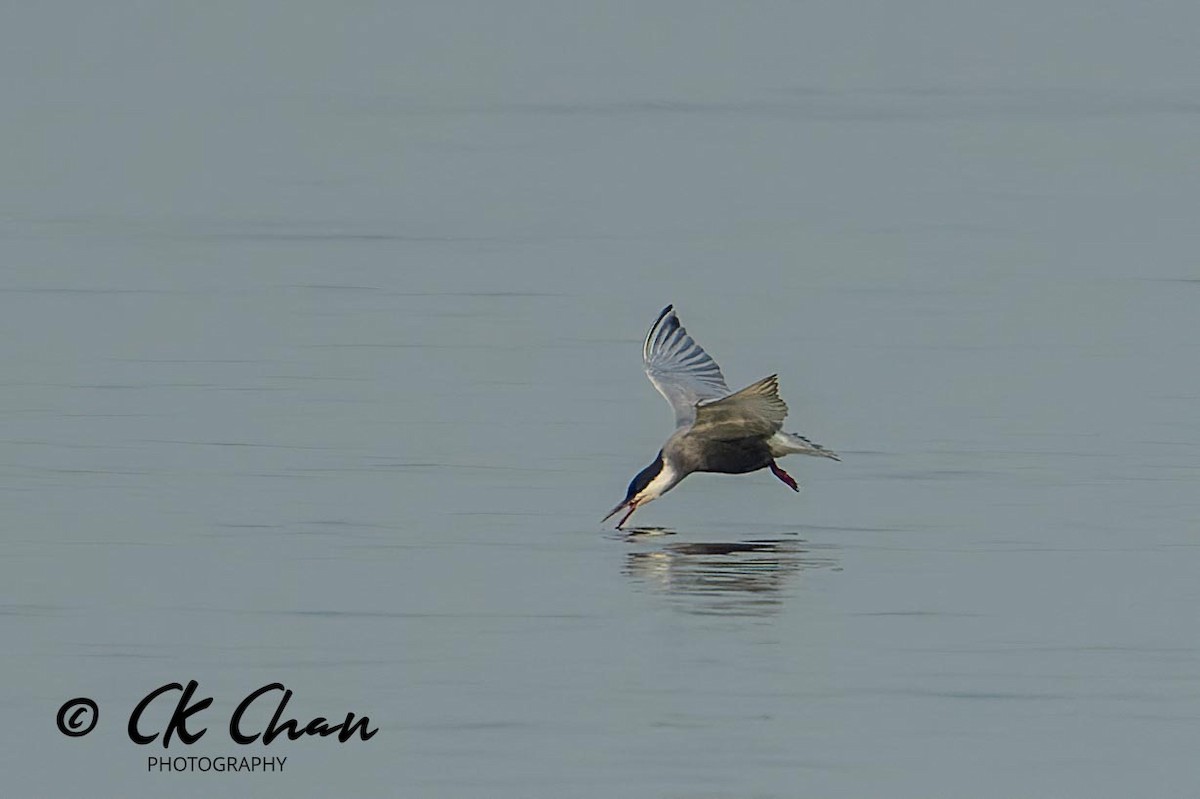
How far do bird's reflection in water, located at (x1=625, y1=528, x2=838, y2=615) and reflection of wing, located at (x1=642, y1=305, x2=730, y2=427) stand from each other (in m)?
1.32

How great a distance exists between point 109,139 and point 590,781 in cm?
1965

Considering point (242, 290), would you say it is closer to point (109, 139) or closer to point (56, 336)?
point (56, 336)

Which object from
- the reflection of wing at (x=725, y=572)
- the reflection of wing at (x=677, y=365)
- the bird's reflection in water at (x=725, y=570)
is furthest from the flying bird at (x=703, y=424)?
the reflection of wing at (x=725, y=572)

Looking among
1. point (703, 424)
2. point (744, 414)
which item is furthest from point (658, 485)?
point (744, 414)

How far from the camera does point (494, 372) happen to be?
16984 millimetres

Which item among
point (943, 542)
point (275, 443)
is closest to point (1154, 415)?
point (943, 542)

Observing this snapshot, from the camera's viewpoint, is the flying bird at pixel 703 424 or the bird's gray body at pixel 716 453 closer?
the flying bird at pixel 703 424

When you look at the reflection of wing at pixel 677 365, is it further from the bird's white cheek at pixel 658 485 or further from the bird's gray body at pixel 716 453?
the bird's white cheek at pixel 658 485

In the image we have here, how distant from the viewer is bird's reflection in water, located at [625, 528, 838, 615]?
12156mm

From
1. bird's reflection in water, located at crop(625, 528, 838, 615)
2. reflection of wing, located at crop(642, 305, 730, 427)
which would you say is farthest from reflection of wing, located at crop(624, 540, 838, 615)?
reflection of wing, located at crop(642, 305, 730, 427)

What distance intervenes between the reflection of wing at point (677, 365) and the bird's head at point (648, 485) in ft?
2.56

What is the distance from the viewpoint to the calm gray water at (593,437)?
10398 mm

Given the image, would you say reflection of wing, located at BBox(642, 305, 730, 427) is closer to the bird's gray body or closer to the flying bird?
the flying bird

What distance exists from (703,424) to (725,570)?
1393 mm
